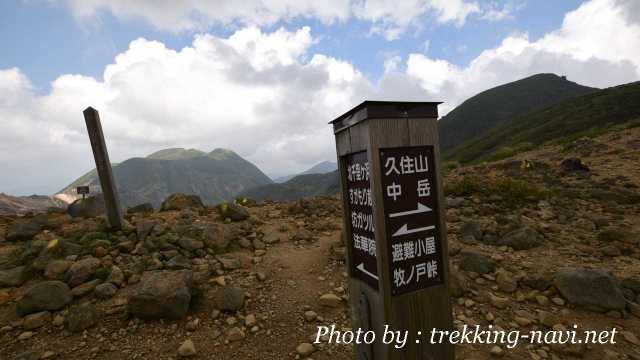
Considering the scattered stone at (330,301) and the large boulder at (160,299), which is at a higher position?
the large boulder at (160,299)

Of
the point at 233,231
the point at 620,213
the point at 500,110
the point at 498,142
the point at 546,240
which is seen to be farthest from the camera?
the point at 500,110

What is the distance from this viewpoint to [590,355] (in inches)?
162

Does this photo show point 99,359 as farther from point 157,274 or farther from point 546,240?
point 546,240

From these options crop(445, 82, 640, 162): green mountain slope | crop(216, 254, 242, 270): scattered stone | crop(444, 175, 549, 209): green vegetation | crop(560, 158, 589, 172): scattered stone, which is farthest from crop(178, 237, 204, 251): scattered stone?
crop(445, 82, 640, 162): green mountain slope

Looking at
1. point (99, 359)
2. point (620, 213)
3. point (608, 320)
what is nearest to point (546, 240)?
point (608, 320)

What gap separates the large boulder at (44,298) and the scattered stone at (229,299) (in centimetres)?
243

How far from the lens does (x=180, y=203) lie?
10.8 metres

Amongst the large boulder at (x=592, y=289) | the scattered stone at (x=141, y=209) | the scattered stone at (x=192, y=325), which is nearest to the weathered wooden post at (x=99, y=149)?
the scattered stone at (x=141, y=209)

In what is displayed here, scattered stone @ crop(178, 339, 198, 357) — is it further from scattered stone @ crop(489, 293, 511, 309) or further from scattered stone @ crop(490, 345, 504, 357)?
scattered stone @ crop(489, 293, 511, 309)

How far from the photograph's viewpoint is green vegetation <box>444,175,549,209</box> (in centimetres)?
1013

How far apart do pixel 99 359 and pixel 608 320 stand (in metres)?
7.35

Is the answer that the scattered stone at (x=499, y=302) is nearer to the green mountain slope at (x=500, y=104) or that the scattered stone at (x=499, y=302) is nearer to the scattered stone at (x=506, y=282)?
the scattered stone at (x=506, y=282)

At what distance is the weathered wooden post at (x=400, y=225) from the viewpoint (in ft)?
9.18

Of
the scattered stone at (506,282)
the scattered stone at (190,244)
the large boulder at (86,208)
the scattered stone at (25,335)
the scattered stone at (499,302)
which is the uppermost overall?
the large boulder at (86,208)
